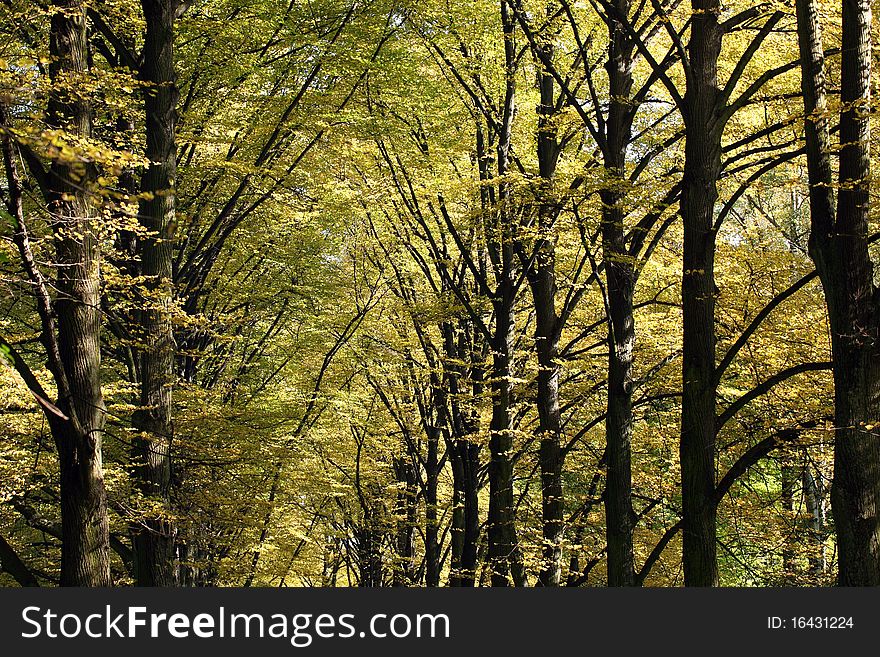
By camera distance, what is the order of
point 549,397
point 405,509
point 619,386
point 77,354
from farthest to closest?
point 405,509
point 549,397
point 619,386
point 77,354

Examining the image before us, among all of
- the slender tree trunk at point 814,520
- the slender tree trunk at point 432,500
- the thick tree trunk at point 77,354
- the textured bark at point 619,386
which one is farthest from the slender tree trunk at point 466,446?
the thick tree trunk at point 77,354

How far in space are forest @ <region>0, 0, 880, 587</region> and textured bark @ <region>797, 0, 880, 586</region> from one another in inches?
1.0

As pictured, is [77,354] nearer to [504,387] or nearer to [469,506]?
[504,387]

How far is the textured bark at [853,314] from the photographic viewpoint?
690cm

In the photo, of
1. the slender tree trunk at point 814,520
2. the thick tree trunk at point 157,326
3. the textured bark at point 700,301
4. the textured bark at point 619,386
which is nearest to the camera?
the textured bark at point 700,301

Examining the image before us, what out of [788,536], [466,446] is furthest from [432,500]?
[788,536]

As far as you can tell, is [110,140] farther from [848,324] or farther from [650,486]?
[650,486]

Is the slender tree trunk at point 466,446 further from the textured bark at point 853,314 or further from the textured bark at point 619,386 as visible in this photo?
the textured bark at point 853,314

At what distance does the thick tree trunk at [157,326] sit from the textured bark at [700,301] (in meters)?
6.24

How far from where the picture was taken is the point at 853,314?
701 centimetres

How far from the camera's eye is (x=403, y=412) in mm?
20828

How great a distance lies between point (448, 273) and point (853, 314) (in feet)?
30.5

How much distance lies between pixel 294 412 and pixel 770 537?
9.30 m

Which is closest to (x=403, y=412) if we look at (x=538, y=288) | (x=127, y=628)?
(x=538, y=288)
